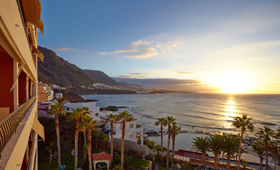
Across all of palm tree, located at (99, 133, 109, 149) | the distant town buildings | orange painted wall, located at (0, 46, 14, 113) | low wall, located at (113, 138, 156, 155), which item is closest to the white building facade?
the distant town buildings

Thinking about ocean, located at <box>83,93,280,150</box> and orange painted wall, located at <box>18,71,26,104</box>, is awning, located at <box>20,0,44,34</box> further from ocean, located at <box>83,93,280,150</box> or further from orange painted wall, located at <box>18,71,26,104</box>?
ocean, located at <box>83,93,280,150</box>

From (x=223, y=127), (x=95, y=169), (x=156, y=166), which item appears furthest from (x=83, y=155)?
(x=223, y=127)

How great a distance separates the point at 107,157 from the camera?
20.2m

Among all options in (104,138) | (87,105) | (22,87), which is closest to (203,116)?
(87,105)

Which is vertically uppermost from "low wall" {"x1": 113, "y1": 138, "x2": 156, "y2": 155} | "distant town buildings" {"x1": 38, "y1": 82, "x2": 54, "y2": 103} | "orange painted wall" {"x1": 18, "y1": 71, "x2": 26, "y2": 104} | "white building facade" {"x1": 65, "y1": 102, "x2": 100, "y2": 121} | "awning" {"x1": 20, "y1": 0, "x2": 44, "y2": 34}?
"awning" {"x1": 20, "y1": 0, "x2": 44, "y2": 34}

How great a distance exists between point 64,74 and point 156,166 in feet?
589

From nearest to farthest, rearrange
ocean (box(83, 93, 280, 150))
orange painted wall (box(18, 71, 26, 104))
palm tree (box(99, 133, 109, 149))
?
orange painted wall (box(18, 71, 26, 104))
palm tree (box(99, 133, 109, 149))
ocean (box(83, 93, 280, 150))

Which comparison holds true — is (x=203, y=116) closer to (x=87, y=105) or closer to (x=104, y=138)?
(x=87, y=105)

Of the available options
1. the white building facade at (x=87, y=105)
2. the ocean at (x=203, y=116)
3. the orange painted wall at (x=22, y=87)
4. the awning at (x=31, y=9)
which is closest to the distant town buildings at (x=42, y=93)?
the white building facade at (x=87, y=105)

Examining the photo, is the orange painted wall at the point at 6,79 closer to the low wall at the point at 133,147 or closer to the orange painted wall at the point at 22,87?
the orange painted wall at the point at 22,87

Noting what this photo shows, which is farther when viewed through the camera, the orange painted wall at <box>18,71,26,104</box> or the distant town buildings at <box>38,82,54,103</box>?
the distant town buildings at <box>38,82,54,103</box>

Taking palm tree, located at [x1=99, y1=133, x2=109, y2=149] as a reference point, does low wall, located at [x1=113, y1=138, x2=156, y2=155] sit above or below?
below

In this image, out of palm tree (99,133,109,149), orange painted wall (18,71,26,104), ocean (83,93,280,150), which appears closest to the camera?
orange painted wall (18,71,26,104)

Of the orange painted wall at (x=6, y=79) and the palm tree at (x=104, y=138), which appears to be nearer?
the orange painted wall at (x=6, y=79)
